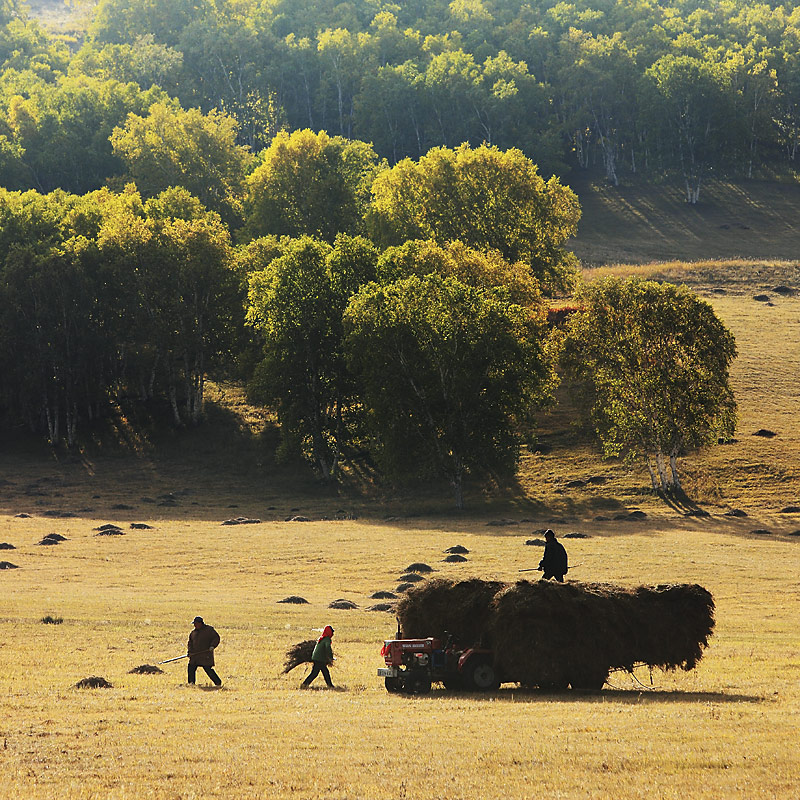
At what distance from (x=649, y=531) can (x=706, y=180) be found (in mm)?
131152

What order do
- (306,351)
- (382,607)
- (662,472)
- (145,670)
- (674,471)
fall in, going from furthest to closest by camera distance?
1. (306,351)
2. (662,472)
3. (674,471)
4. (382,607)
5. (145,670)

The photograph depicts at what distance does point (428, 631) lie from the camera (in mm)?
28047

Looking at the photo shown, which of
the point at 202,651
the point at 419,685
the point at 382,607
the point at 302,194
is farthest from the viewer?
the point at 302,194

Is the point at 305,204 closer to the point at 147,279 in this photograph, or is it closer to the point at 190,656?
the point at 147,279

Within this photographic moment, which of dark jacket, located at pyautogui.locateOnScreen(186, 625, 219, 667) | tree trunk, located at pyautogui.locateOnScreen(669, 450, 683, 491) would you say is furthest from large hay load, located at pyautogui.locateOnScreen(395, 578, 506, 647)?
tree trunk, located at pyautogui.locateOnScreen(669, 450, 683, 491)

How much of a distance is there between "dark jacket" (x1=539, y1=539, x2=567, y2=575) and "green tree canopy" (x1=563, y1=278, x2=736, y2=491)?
5210 cm

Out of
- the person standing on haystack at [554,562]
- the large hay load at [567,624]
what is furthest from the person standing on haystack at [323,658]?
the person standing on haystack at [554,562]

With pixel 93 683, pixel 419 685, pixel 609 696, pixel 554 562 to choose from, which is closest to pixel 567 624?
pixel 609 696

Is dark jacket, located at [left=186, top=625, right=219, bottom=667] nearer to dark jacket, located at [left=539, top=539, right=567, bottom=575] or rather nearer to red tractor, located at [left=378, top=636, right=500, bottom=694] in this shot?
red tractor, located at [left=378, top=636, right=500, bottom=694]

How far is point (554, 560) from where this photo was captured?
2841 cm

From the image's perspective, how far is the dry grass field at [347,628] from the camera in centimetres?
1762

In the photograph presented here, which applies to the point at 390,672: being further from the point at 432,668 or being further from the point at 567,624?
the point at 567,624

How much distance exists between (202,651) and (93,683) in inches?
106

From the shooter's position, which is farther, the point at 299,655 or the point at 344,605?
the point at 344,605
